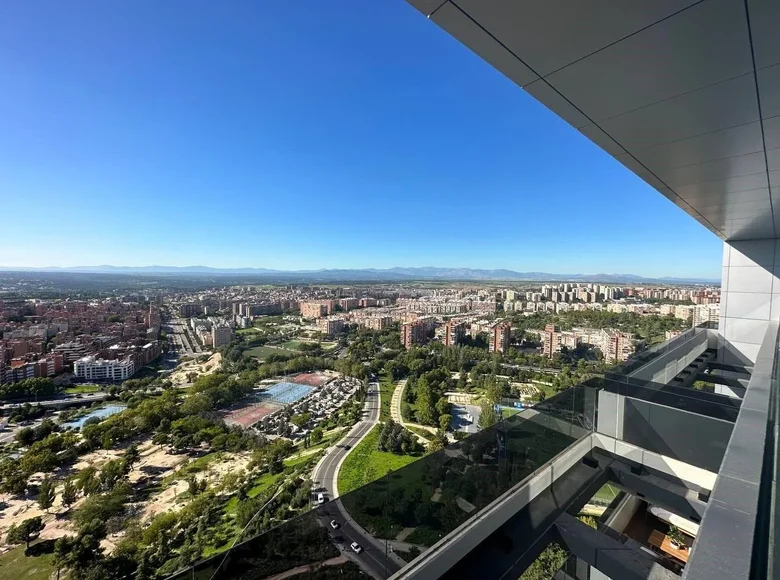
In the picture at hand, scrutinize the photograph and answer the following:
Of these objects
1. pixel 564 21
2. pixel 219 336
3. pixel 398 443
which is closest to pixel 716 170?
pixel 564 21

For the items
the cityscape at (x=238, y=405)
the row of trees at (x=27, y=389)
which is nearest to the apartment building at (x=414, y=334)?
the cityscape at (x=238, y=405)

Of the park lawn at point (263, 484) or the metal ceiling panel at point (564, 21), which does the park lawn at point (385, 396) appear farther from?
the metal ceiling panel at point (564, 21)

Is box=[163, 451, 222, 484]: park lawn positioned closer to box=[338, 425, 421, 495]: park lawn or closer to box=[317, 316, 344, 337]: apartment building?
A: box=[338, 425, 421, 495]: park lawn

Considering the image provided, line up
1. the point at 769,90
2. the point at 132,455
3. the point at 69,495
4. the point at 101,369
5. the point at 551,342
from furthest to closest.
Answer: the point at 551,342
the point at 101,369
the point at 132,455
the point at 69,495
the point at 769,90

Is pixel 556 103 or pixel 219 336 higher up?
pixel 556 103

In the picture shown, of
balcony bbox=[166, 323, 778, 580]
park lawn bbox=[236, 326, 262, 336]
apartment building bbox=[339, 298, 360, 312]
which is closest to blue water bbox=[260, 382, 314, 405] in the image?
park lawn bbox=[236, 326, 262, 336]

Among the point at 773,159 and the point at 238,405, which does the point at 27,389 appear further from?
the point at 773,159
